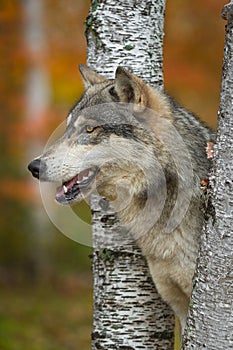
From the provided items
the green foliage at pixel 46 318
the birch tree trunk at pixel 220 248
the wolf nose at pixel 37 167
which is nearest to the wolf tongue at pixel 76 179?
the wolf nose at pixel 37 167

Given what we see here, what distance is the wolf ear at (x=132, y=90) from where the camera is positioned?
363 cm

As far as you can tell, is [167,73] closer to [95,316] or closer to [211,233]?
[95,316]

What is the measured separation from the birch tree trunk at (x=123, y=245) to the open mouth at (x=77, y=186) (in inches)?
13.5

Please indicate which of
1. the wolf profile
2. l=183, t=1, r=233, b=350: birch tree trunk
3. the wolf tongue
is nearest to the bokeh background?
the wolf profile

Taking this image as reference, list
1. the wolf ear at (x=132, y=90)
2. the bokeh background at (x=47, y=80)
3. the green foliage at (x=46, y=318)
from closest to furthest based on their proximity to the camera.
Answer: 1. the wolf ear at (x=132, y=90)
2. the green foliage at (x=46, y=318)
3. the bokeh background at (x=47, y=80)

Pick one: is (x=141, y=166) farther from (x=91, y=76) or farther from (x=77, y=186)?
(x=91, y=76)

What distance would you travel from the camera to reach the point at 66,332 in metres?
8.25

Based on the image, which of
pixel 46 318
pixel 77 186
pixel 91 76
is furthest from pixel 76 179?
pixel 46 318

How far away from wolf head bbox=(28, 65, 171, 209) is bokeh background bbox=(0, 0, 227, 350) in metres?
5.36

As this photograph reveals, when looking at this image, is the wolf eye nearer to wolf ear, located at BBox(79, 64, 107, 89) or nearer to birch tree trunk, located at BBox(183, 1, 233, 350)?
wolf ear, located at BBox(79, 64, 107, 89)

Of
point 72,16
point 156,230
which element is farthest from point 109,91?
point 72,16

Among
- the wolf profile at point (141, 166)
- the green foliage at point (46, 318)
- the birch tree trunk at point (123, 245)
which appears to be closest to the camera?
the wolf profile at point (141, 166)

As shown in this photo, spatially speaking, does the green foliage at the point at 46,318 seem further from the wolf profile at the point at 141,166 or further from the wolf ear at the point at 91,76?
the wolf ear at the point at 91,76

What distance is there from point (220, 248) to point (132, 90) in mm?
1235
